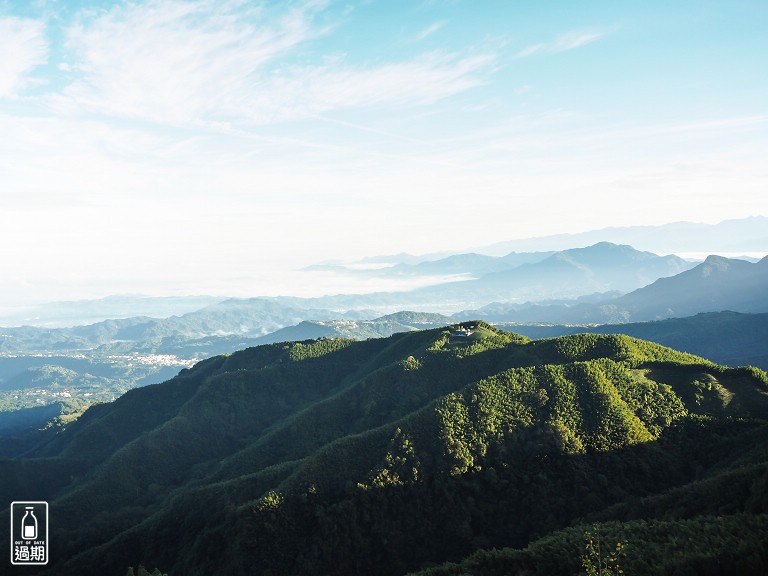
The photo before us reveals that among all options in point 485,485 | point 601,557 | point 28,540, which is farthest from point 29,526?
point 601,557

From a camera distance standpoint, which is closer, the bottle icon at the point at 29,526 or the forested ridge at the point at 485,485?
the forested ridge at the point at 485,485

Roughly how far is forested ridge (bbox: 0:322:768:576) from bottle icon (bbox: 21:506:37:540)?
625cm

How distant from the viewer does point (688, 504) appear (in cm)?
6425

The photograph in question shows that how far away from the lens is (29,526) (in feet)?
308

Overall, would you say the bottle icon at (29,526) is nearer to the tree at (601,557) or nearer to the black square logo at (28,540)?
the black square logo at (28,540)

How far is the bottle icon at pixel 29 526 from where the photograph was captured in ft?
297

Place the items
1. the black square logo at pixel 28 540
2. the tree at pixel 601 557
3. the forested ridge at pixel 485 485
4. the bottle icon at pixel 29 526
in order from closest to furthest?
1. the tree at pixel 601 557
2. the forested ridge at pixel 485 485
3. the black square logo at pixel 28 540
4. the bottle icon at pixel 29 526

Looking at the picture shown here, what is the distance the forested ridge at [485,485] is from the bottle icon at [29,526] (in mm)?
6255

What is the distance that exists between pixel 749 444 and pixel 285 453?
84.5m

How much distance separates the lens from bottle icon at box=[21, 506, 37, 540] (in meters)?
90.4

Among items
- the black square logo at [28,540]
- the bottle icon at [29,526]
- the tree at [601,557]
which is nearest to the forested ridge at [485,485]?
the tree at [601,557]

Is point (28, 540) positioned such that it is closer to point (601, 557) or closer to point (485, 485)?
point (485, 485)

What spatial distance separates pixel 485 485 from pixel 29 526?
7967 cm

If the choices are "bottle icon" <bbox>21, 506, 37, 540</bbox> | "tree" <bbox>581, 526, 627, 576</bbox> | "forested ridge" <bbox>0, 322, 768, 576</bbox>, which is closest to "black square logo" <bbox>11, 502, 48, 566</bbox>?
"bottle icon" <bbox>21, 506, 37, 540</bbox>
